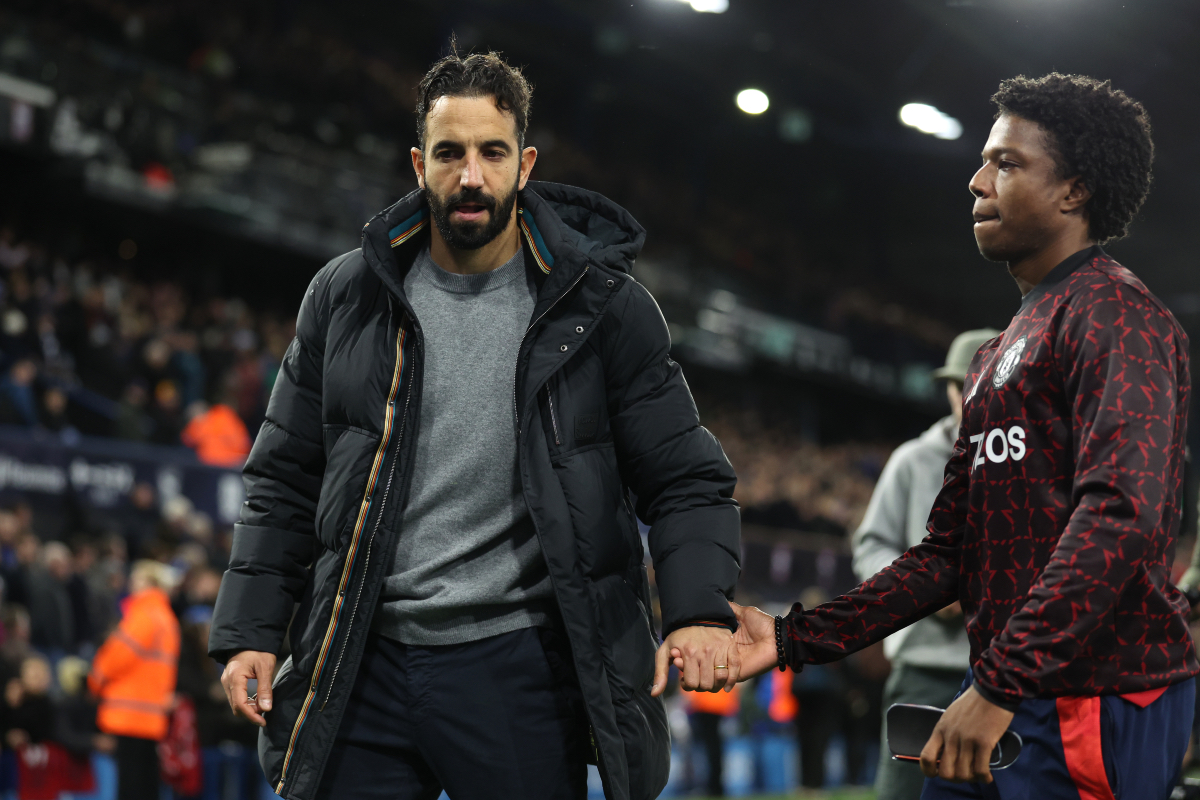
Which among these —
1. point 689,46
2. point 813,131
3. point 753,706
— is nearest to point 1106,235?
point 753,706

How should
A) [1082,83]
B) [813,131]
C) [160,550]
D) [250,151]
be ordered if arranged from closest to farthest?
[1082,83]
[160,550]
[250,151]
[813,131]

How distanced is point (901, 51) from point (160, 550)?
9.75 metres

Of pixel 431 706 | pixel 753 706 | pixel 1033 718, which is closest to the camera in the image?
pixel 1033 718

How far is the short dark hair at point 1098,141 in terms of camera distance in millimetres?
2209

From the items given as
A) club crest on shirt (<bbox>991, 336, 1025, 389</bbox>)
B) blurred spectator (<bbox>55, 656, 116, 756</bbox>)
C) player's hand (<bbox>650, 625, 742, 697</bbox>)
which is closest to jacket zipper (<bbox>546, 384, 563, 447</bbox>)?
player's hand (<bbox>650, 625, 742, 697</bbox>)

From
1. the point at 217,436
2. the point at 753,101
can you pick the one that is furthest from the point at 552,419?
the point at 753,101

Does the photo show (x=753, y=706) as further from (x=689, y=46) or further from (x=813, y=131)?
(x=813, y=131)

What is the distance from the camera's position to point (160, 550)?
26.0ft

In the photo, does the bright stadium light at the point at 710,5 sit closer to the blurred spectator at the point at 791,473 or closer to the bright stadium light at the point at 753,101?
the bright stadium light at the point at 753,101

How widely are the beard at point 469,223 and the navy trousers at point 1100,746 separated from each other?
1.40 metres

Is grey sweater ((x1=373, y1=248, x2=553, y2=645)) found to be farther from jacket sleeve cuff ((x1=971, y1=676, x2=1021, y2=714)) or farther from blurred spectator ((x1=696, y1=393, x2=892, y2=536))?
blurred spectator ((x1=696, y1=393, x2=892, y2=536))

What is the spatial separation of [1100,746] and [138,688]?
19.9 ft

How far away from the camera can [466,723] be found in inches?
97.7

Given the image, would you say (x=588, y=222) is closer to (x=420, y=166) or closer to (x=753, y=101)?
(x=420, y=166)
